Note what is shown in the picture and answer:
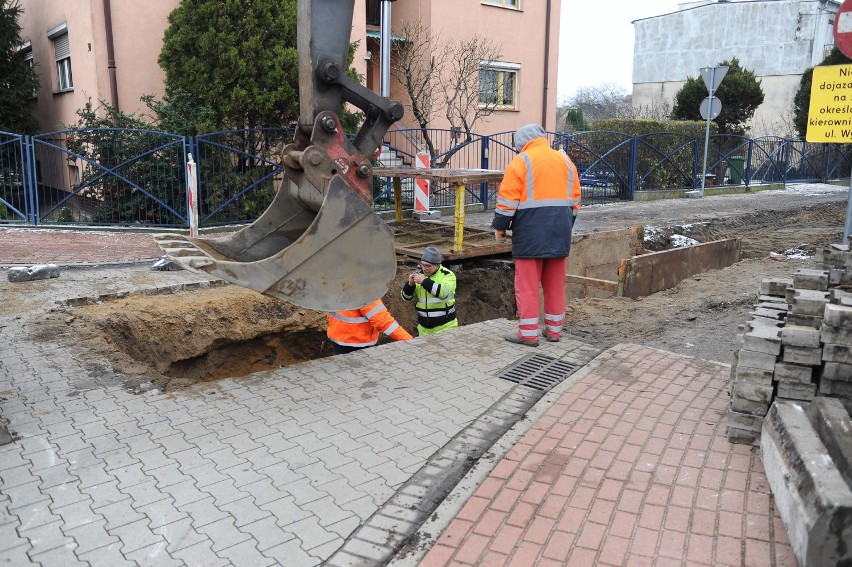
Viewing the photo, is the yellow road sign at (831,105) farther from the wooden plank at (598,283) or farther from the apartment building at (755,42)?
the apartment building at (755,42)

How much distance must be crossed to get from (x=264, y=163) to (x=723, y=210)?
1066 centimetres

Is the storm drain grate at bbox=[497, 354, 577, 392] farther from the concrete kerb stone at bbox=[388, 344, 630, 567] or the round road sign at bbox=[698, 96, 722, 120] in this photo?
the round road sign at bbox=[698, 96, 722, 120]

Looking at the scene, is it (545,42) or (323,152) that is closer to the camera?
(323,152)

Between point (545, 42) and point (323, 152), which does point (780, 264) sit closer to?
point (323, 152)

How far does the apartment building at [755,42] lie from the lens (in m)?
35.5

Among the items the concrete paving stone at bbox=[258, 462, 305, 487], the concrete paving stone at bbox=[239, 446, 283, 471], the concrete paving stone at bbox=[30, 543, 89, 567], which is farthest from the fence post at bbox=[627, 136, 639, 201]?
the concrete paving stone at bbox=[30, 543, 89, 567]

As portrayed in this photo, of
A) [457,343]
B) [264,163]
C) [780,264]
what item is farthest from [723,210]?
[457,343]

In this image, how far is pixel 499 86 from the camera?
19797 millimetres

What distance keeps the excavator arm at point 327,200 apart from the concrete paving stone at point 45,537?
1.63 meters

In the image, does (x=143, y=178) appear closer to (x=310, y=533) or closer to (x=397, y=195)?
(x=397, y=195)

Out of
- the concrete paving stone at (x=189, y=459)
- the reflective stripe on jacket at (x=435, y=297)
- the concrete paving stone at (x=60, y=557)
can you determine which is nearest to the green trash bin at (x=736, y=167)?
the reflective stripe on jacket at (x=435, y=297)

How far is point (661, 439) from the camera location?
429 centimetres

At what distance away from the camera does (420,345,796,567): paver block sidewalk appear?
316 cm

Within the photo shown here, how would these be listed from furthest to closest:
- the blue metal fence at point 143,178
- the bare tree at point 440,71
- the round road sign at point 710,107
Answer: the round road sign at point 710,107, the bare tree at point 440,71, the blue metal fence at point 143,178
